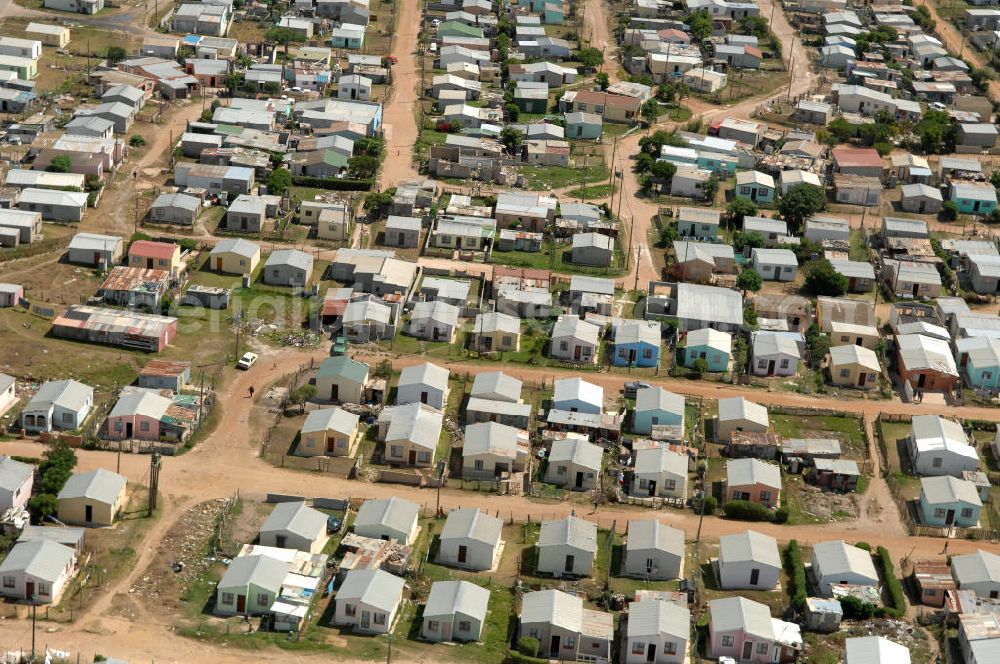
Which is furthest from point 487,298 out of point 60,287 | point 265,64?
point 265,64

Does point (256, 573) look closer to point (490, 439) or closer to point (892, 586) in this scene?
point (490, 439)

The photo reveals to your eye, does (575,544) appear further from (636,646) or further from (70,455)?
(70,455)

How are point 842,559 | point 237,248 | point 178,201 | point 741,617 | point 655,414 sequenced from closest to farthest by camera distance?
point 741,617 < point 842,559 < point 655,414 < point 237,248 < point 178,201

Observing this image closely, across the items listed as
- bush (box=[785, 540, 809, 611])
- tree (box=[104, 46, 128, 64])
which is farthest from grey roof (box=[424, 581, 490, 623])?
tree (box=[104, 46, 128, 64])

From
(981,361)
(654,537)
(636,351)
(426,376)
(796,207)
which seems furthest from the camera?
(796,207)

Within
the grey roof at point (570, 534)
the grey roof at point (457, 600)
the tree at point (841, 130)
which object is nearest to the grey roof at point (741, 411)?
the grey roof at point (570, 534)

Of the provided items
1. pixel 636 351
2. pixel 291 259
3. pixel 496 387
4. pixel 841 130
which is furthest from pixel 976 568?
pixel 841 130
